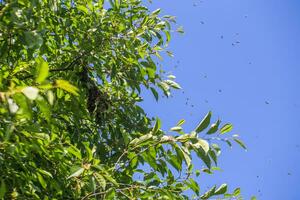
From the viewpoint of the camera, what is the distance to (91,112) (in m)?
4.85

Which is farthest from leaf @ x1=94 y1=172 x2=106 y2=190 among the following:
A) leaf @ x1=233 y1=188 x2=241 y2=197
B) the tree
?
leaf @ x1=233 y1=188 x2=241 y2=197

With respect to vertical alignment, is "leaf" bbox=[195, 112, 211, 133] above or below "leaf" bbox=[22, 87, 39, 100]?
below

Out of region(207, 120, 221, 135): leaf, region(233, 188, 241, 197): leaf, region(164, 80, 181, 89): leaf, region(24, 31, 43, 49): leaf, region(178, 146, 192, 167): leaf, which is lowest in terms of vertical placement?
region(233, 188, 241, 197): leaf

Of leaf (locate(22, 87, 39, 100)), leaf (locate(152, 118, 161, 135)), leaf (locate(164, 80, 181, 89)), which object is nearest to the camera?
leaf (locate(22, 87, 39, 100))

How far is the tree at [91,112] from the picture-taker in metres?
2.92

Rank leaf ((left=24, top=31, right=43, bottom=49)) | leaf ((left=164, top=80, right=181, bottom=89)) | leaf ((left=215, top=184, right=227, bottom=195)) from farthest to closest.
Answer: leaf ((left=164, top=80, right=181, bottom=89))
leaf ((left=215, top=184, right=227, bottom=195))
leaf ((left=24, top=31, right=43, bottom=49))

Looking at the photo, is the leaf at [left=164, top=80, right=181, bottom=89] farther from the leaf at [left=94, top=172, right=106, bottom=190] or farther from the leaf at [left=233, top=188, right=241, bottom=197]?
the leaf at [left=94, top=172, right=106, bottom=190]

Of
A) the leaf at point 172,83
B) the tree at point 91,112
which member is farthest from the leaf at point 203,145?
the leaf at point 172,83

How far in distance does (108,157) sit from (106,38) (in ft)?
4.34

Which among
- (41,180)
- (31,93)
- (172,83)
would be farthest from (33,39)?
(172,83)

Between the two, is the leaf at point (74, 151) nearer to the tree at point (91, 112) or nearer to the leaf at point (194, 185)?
the tree at point (91, 112)

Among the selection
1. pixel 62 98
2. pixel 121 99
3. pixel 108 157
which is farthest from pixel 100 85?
pixel 62 98

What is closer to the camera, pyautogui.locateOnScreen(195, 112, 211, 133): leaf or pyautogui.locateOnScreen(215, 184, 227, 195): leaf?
pyautogui.locateOnScreen(195, 112, 211, 133): leaf

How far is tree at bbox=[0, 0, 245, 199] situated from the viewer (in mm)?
2918
